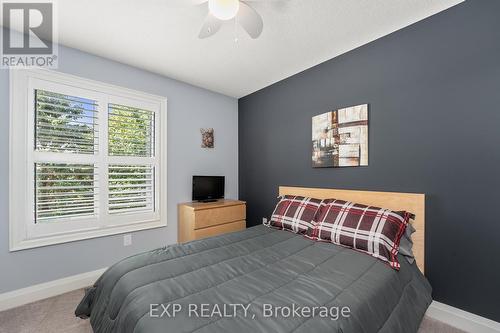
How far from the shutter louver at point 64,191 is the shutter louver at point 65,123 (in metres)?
0.20

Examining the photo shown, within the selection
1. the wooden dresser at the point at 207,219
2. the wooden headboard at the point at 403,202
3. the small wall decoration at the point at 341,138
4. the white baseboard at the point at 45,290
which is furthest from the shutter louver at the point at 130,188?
the wooden headboard at the point at 403,202

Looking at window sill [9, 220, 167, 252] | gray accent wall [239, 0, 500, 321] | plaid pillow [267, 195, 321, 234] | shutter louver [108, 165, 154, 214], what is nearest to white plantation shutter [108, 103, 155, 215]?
shutter louver [108, 165, 154, 214]

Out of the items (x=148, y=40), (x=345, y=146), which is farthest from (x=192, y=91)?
(x=345, y=146)

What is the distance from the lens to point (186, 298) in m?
A: 1.12

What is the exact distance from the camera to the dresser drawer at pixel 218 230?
112 inches

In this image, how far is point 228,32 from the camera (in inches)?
81.6

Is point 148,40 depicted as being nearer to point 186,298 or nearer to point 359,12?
point 359,12

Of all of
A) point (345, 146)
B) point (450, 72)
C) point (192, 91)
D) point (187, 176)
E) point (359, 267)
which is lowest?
point (359, 267)

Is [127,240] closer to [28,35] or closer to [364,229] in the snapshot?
[28,35]

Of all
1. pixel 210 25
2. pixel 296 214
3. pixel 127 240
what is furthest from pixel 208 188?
pixel 210 25

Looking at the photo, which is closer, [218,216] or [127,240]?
[127,240]

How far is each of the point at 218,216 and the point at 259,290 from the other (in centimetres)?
190

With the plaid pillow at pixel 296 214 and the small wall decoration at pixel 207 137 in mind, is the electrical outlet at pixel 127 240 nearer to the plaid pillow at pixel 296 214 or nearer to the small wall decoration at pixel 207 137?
the small wall decoration at pixel 207 137

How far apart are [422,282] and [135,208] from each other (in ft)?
9.98
